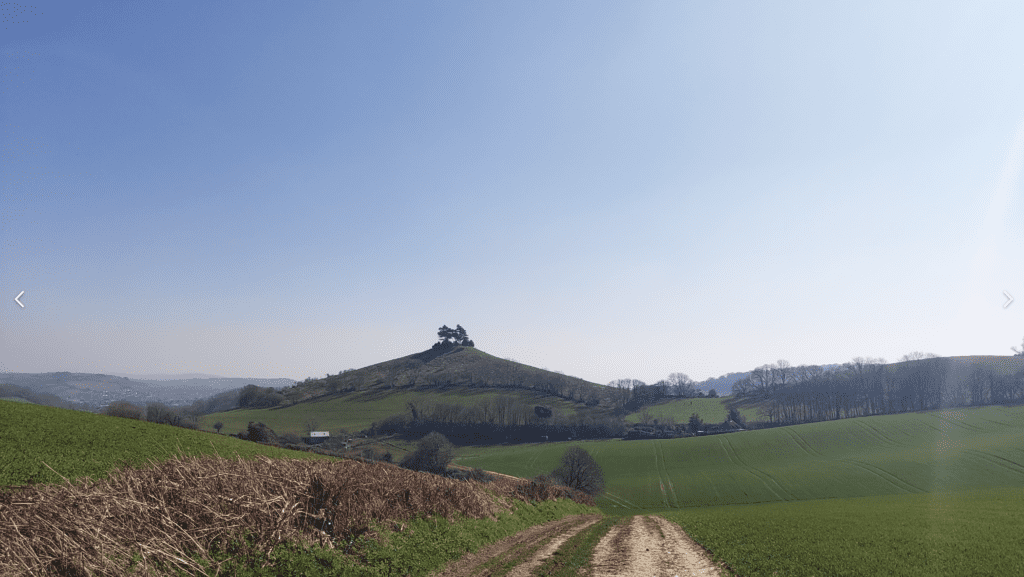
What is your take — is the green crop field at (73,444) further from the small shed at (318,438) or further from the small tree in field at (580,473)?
the small shed at (318,438)

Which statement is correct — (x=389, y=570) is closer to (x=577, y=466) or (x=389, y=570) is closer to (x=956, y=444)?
(x=577, y=466)

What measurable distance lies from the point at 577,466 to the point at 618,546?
72.9 m

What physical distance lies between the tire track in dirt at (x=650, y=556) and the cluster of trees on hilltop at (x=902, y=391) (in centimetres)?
18777

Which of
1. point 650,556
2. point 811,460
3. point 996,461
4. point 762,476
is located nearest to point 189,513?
point 650,556

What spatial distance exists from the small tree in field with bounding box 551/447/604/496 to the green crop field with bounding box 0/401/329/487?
189 ft

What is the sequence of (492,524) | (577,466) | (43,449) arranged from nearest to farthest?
(492,524), (43,449), (577,466)

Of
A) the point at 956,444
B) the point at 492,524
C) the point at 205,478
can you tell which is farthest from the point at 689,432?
the point at 205,478

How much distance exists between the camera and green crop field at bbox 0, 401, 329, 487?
25.3m

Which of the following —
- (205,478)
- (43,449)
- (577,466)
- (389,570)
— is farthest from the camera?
(577,466)

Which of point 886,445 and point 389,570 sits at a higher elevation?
point 389,570

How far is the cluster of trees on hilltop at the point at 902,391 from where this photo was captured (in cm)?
16762

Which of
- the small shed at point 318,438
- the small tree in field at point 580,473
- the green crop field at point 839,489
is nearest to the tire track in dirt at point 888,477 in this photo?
the green crop field at point 839,489

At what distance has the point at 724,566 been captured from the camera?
1623 cm

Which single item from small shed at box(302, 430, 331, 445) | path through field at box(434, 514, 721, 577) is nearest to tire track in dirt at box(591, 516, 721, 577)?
path through field at box(434, 514, 721, 577)
